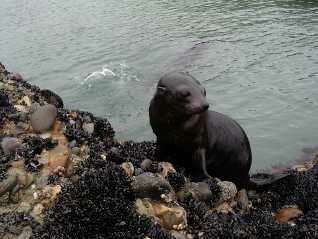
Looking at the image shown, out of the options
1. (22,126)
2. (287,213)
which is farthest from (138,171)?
(22,126)

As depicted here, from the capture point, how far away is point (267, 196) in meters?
7.19

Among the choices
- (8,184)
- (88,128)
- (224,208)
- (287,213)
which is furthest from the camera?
(88,128)

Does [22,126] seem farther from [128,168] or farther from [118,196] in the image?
[118,196]

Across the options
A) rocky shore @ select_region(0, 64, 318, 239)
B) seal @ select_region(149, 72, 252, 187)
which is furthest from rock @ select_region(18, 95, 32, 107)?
seal @ select_region(149, 72, 252, 187)

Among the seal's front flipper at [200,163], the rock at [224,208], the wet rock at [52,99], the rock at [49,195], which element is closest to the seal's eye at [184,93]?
the seal's front flipper at [200,163]

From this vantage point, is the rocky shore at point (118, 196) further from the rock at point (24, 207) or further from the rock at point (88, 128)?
the rock at point (88, 128)

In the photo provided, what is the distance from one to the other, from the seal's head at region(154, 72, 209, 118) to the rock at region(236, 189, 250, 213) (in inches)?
58.9

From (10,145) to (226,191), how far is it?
127 inches

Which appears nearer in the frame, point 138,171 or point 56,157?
point 138,171

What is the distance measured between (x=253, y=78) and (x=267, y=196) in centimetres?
703

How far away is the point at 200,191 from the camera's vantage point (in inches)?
246

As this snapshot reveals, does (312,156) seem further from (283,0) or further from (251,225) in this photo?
(283,0)

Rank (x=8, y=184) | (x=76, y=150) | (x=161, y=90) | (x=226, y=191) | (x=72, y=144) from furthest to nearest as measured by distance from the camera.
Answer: (x=72, y=144) → (x=76, y=150) → (x=226, y=191) → (x=161, y=90) → (x=8, y=184)

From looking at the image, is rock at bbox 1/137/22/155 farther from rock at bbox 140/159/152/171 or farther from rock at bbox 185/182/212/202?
rock at bbox 185/182/212/202
